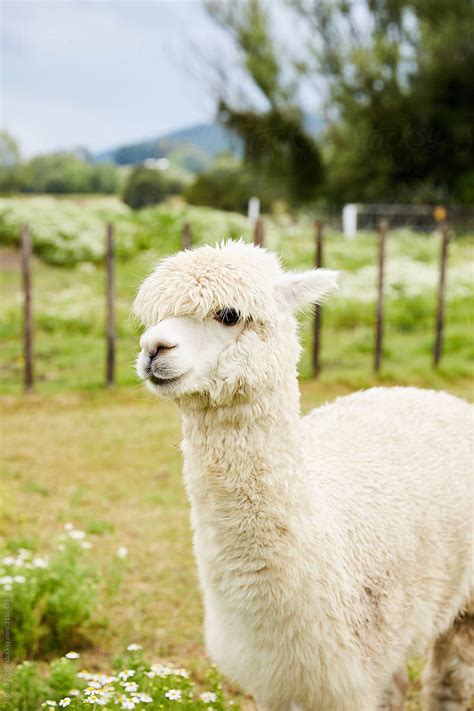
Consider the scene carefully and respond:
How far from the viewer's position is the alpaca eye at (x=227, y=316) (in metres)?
2.62

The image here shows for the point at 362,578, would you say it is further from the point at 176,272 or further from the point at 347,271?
the point at 347,271

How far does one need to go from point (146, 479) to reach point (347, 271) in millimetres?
9687

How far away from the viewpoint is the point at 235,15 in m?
32.8

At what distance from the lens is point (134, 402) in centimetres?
959

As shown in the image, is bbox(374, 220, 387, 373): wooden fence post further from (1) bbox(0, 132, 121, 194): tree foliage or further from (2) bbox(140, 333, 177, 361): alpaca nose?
(1) bbox(0, 132, 121, 194): tree foliage

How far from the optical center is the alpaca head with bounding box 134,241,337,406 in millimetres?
2529

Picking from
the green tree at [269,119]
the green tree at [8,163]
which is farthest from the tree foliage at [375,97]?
the green tree at [8,163]

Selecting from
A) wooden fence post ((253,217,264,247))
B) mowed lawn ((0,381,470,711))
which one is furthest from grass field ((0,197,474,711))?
wooden fence post ((253,217,264,247))

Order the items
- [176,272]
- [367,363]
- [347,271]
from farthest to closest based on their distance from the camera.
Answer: [347,271] < [367,363] < [176,272]

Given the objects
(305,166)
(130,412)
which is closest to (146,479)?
(130,412)

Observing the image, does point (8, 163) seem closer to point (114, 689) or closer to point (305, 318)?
point (305, 318)

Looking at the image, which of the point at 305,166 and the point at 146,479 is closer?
the point at 146,479

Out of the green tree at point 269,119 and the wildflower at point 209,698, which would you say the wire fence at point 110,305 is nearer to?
the wildflower at point 209,698

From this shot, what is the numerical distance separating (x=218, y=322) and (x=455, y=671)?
6.59 feet
